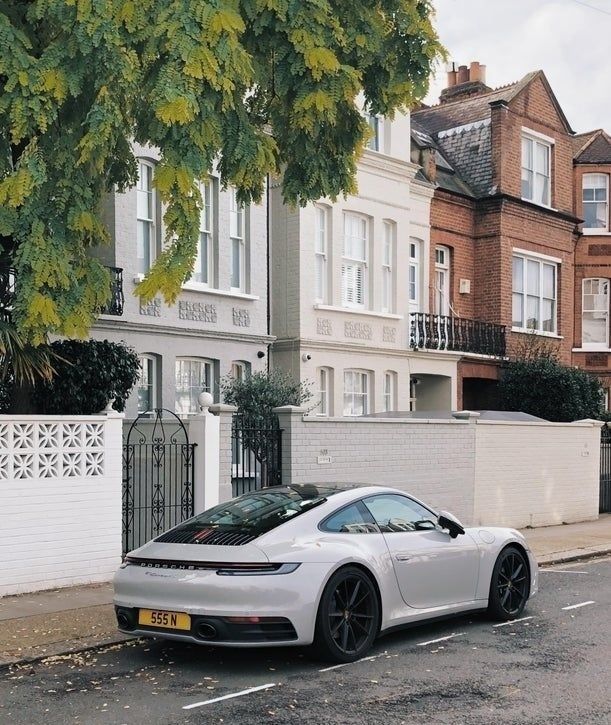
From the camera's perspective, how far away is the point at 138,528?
1330 centimetres

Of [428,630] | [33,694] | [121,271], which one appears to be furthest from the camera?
[121,271]

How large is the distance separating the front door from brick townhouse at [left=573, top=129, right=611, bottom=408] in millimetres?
21843

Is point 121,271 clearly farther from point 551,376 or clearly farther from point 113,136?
point 551,376

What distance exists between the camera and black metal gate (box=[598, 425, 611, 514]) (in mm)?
23250

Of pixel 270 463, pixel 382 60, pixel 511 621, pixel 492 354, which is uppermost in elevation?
pixel 382 60

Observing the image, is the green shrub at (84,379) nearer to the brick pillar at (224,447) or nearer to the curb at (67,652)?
the brick pillar at (224,447)

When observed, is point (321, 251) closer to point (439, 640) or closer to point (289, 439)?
point (289, 439)

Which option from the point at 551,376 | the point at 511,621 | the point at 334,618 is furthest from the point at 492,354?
the point at 334,618

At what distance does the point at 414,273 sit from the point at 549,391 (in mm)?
4380

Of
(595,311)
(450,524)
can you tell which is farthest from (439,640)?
(595,311)

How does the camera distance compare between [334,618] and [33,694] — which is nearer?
[33,694]

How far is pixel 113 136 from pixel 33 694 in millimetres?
5113

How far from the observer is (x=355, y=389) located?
2302cm

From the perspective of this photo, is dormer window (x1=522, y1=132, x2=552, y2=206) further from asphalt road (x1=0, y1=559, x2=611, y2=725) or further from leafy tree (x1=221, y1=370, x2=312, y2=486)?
asphalt road (x1=0, y1=559, x2=611, y2=725)
